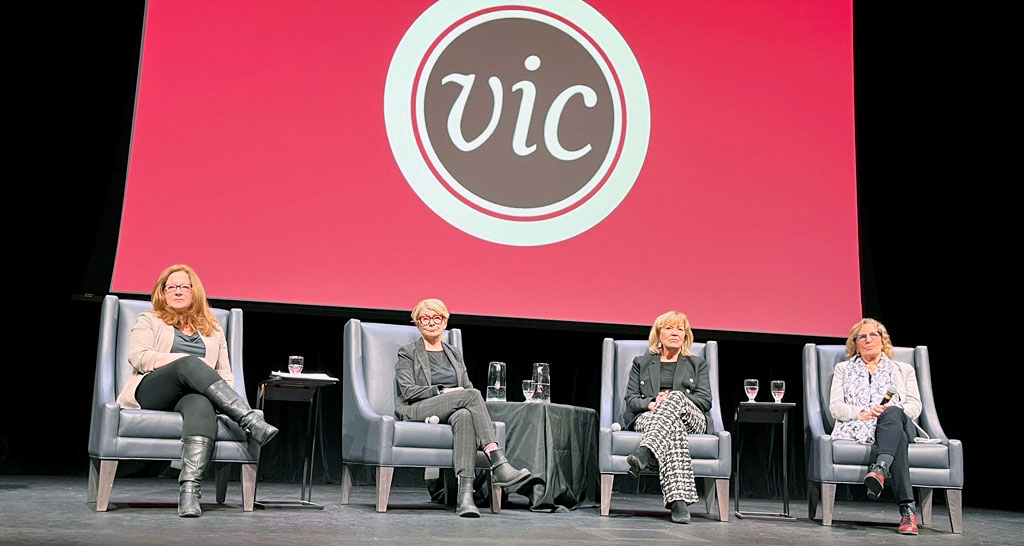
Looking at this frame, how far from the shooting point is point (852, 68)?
18.9 feet

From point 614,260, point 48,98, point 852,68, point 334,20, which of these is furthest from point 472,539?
point 852,68

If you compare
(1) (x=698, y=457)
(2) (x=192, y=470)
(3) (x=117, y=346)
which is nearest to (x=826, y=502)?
(1) (x=698, y=457)

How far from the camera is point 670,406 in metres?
4.33

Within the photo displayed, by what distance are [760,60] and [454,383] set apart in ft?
8.64

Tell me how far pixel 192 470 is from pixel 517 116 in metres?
2.60

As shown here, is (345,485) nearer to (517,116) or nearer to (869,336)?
(517,116)

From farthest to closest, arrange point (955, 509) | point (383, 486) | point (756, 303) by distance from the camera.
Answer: point (756, 303) → point (955, 509) → point (383, 486)

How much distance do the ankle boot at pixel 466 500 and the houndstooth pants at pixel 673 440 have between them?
2.53 ft

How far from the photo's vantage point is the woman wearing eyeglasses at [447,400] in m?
3.97

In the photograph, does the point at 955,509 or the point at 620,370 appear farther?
the point at 620,370

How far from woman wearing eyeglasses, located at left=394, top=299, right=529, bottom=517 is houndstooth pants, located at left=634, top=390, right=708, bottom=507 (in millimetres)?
589

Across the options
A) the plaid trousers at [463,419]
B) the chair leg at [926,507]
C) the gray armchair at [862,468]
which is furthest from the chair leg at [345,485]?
the chair leg at [926,507]

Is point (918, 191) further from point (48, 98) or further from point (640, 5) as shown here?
point (48, 98)

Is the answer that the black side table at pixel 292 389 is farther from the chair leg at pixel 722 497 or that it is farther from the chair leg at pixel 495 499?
the chair leg at pixel 722 497
